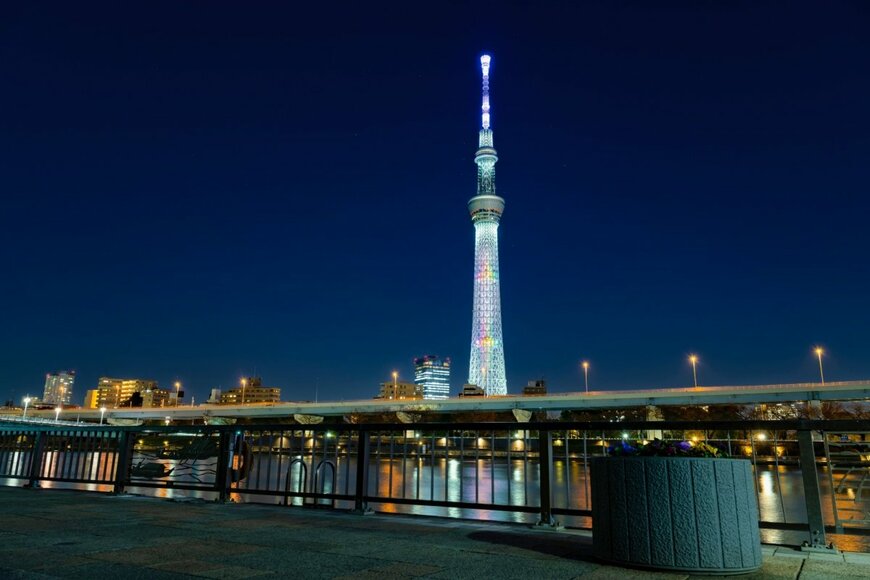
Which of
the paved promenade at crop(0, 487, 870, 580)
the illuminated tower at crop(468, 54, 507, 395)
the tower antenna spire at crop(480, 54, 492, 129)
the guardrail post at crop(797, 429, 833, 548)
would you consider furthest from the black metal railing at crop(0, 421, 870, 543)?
the tower antenna spire at crop(480, 54, 492, 129)

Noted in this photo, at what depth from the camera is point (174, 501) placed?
10891 mm

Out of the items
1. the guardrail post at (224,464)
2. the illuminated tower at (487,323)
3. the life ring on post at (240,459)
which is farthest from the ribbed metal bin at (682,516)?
the illuminated tower at (487,323)

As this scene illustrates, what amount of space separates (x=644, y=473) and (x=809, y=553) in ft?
7.54

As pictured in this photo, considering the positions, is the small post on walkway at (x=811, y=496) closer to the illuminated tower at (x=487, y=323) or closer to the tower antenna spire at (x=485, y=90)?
the illuminated tower at (x=487, y=323)

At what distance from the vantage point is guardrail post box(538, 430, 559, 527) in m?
8.17

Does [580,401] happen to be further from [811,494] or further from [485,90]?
[485,90]

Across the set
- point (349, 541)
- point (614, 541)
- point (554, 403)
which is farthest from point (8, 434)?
point (554, 403)

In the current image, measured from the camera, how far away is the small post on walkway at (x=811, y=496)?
6.57 m

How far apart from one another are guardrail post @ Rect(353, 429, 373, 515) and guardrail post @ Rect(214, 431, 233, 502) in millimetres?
2560

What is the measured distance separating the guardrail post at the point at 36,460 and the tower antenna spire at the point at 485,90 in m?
166

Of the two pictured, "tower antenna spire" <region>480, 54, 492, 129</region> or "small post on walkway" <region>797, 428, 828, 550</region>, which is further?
"tower antenna spire" <region>480, 54, 492, 129</region>

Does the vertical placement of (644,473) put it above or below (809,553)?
above

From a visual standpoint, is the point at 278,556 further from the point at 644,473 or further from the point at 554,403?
the point at 554,403

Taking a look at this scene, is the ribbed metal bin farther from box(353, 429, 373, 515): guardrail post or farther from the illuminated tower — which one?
the illuminated tower
